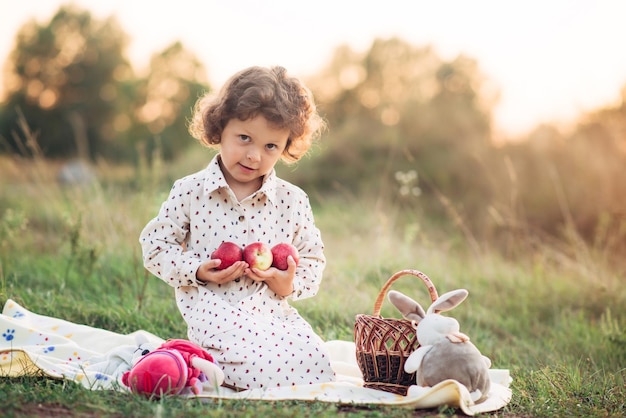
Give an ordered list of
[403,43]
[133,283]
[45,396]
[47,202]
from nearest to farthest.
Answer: [45,396], [133,283], [47,202], [403,43]

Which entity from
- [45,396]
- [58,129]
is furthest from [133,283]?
[58,129]

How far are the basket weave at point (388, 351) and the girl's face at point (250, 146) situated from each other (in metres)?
0.92

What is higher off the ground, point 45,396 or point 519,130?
point 519,130

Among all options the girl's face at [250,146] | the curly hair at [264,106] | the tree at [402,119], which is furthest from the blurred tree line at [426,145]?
the girl's face at [250,146]

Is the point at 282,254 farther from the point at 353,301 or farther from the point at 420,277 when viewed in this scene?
the point at 353,301

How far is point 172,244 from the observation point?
138 inches

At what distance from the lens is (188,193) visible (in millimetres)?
3549

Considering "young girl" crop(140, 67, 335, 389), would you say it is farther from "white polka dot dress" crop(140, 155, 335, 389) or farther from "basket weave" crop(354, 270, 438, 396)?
"basket weave" crop(354, 270, 438, 396)

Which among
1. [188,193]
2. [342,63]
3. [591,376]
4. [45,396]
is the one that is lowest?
[591,376]

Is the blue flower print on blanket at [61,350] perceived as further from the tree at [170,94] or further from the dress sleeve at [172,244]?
the tree at [170,94]

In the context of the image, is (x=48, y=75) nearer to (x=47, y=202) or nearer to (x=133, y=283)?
(x=47, y=202)

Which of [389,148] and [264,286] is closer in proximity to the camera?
[264,286]

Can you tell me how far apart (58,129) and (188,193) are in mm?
21396

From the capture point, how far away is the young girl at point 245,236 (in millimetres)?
3287
